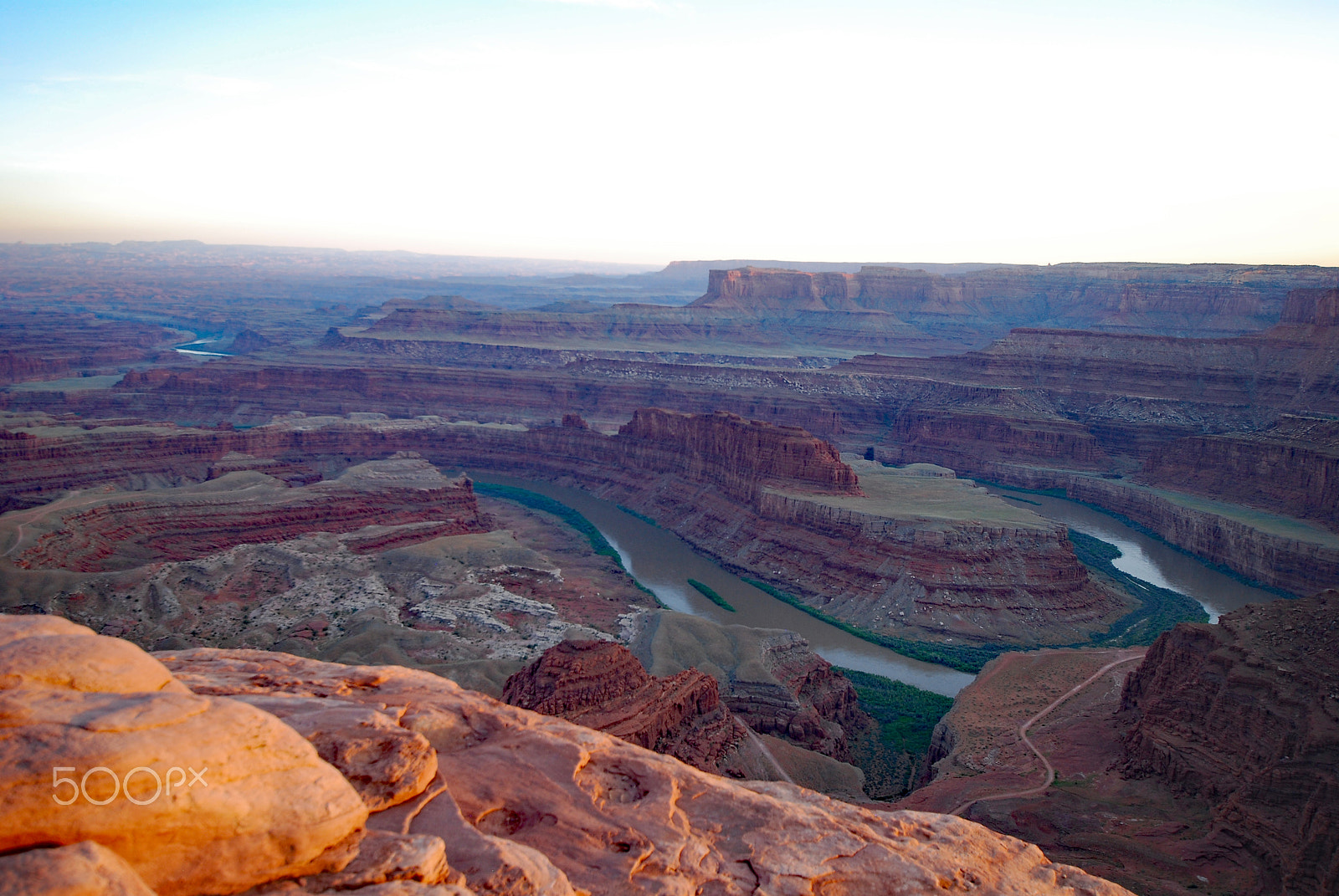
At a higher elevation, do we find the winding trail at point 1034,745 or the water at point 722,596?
the winding trail at point 1034,745

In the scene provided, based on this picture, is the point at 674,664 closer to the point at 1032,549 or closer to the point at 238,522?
the point at 1032,549

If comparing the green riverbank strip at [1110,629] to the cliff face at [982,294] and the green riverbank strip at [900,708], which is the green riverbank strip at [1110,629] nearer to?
the green riverbank strip at [900,708]

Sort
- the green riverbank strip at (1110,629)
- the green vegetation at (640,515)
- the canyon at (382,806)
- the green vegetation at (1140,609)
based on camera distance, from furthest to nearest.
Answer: the green vegetation at (640,515) → the green vegetation at (1140,609) → the green riverbank strip at (1110,629) → the canyon at (382,806)

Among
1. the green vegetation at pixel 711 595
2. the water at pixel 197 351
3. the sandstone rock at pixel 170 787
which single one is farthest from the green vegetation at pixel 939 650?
the water at pixel 197 351

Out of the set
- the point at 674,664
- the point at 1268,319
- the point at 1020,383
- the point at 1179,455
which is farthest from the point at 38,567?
the point at 1268,319

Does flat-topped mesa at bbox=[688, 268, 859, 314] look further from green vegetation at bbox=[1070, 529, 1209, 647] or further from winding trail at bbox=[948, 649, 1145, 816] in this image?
winding trail at bbox=[948, 649, 1145, 816]

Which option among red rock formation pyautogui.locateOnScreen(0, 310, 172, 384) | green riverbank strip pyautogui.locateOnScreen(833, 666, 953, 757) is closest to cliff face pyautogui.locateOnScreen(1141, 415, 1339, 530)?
green riverbank strip pyautogui.locateOnScreen(833, 666, 953, 757)

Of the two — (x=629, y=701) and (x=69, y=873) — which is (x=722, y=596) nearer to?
(x=629, y=701)
